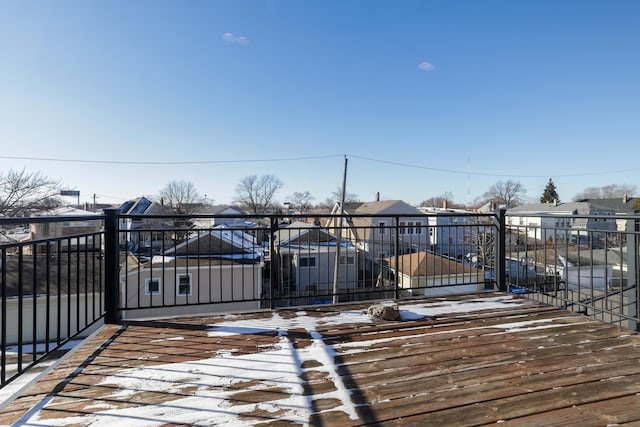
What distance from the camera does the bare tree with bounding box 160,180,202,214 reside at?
35.8 metres

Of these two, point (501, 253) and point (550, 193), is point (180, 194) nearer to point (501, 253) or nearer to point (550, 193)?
point (501, 253)

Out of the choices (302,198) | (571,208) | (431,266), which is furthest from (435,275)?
(302,198)

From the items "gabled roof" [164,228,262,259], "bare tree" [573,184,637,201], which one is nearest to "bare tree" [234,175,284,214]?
"gabled roof" [164,228,262,259]

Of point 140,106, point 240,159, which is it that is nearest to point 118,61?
point 140,106

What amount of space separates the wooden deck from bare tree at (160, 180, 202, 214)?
117 feet

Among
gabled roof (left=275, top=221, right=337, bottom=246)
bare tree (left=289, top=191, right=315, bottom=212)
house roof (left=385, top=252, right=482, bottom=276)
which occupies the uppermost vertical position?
bare tree (left=289, top=191, right=315, bottom=212)

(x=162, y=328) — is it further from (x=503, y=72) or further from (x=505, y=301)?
(x=503, y=72)

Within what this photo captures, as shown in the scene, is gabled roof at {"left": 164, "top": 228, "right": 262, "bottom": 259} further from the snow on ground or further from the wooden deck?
the snow on ground

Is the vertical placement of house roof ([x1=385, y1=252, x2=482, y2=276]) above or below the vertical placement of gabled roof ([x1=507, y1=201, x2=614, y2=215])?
below

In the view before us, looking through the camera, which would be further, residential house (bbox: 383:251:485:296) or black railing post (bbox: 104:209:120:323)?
residential house (bbox: 383:251:485:296)

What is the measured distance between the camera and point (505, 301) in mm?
3287

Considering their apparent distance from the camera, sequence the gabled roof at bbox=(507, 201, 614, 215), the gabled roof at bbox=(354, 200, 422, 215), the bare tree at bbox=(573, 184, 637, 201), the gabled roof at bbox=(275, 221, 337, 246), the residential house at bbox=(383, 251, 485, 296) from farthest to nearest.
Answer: the bare tree at bbox=(573, 184, 637, 201) < the gabled roof at bbox=(507, 201, 614, 215) < the gabled roof at bbox=(354, 200, 422, 215) < the residential house at bbox=(383, 251, 485, 296) < the gabled roof at bbox=(275, 221, 337, 246)

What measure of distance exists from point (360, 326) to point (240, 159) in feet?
103

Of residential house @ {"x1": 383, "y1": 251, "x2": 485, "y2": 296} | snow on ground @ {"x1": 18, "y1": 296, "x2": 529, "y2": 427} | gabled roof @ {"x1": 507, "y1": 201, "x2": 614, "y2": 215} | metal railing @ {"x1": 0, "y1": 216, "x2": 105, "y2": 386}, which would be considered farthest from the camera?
gabled roof @ {"x1": 507, "y1": 201, "x2": 614, "y2": 215}
